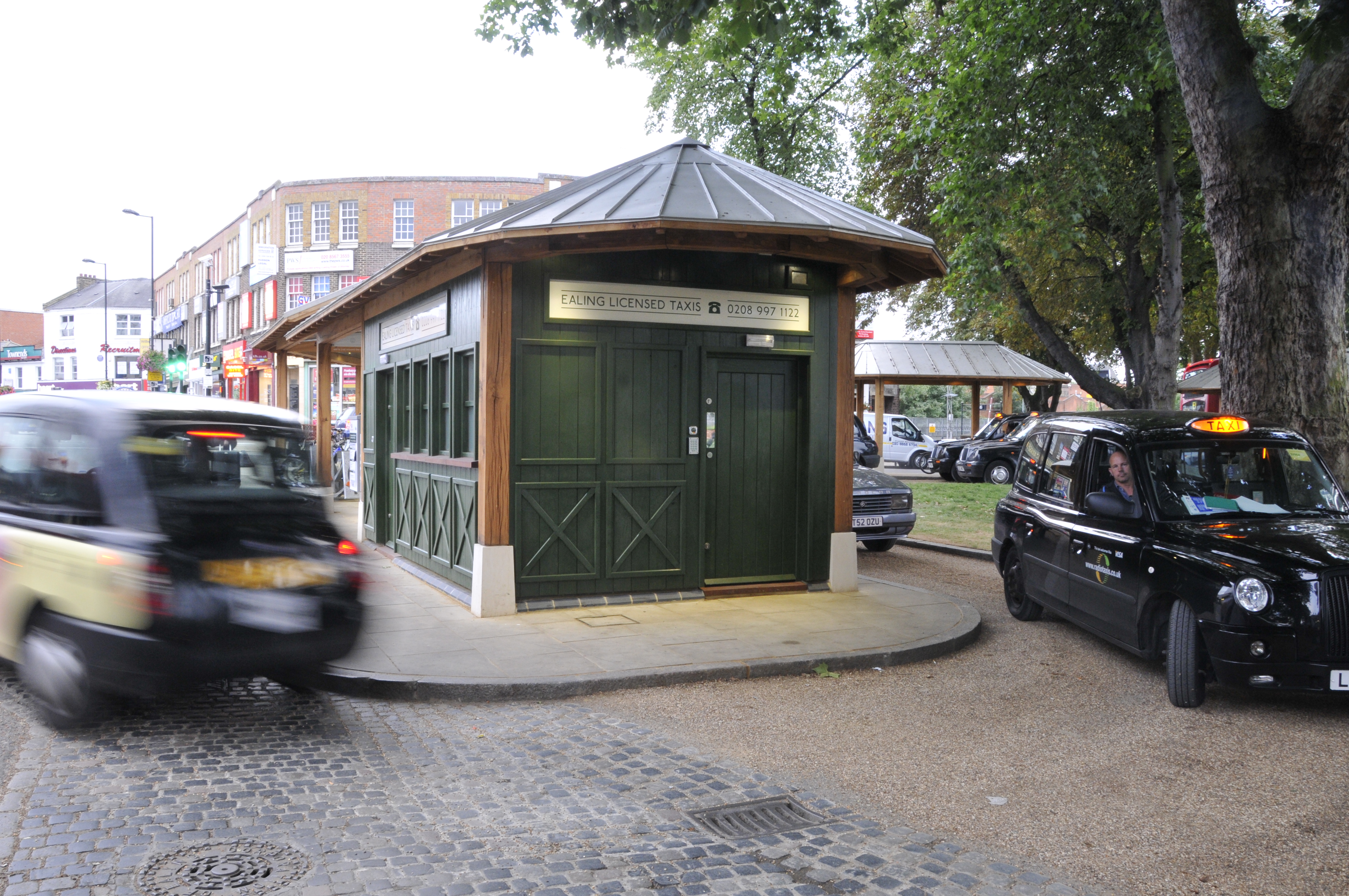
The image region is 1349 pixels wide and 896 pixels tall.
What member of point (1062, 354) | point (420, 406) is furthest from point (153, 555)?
point (1062, 354)

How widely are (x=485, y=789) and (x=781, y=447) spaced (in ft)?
19.4

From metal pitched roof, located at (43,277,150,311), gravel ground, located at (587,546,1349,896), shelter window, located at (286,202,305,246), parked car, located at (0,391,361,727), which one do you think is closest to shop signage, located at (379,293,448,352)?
parked car, located at (0,391,361,727)

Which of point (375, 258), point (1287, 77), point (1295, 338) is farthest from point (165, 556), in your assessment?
point (375, 258)

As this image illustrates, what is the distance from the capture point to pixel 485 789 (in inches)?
183

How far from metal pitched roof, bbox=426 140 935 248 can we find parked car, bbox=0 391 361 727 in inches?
127

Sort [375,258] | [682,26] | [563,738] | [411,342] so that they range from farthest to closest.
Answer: [375,258]
[411,342]
[682,26]
[563,738]

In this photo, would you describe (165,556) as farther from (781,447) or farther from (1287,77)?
(1287,77)

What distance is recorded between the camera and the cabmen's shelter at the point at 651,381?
855 centimetres

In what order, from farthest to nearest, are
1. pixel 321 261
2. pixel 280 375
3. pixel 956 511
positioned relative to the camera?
pixel 321 261 < pixel 280 375 < pixel 956 511

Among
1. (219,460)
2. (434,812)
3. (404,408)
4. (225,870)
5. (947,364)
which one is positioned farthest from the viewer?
(947,364)

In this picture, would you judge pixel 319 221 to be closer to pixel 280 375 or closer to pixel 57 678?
pixel 280 375

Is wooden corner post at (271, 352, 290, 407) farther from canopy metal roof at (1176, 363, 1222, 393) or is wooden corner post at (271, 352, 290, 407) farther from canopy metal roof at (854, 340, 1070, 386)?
canopy metal roof at (1176, 363, 1222, 393)

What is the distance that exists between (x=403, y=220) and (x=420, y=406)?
38.9 m

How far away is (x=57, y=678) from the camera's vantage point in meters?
5.19
